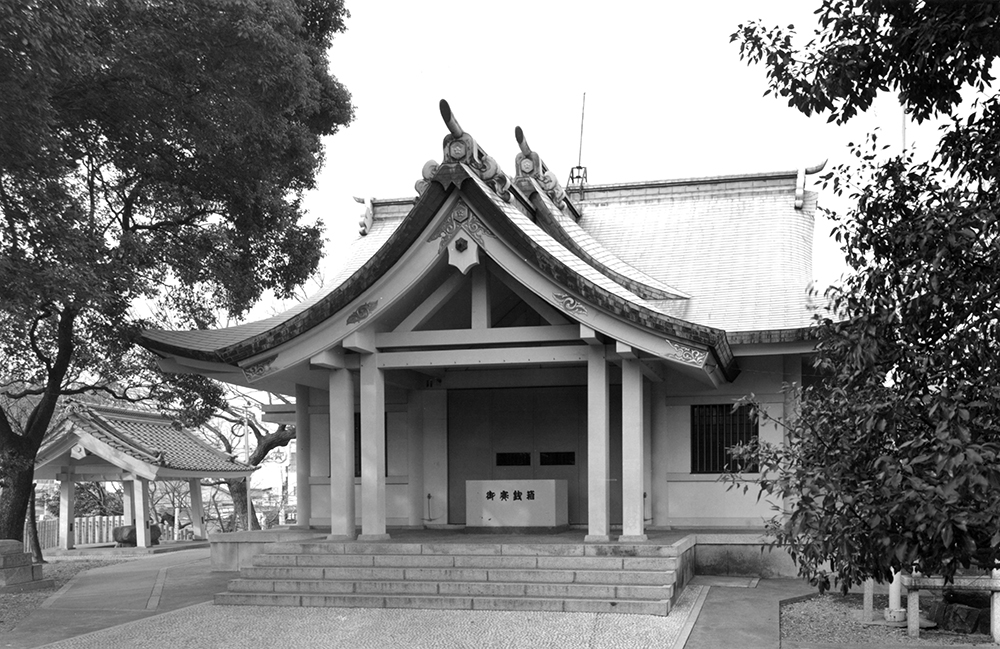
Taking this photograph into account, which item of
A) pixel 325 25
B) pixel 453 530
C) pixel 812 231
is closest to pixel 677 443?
pixel 453 530

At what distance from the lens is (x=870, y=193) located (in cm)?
618

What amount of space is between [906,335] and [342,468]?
30.5 feet

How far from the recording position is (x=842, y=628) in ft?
35.4

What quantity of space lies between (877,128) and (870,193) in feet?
1.36

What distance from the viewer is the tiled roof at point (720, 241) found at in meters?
15.7

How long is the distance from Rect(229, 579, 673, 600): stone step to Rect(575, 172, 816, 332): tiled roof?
491cm

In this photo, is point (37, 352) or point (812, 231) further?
point (812, 231)

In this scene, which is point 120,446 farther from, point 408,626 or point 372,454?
point 408,626

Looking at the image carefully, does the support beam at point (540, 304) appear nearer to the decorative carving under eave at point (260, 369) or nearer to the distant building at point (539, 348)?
the distant building at point (539, 348)

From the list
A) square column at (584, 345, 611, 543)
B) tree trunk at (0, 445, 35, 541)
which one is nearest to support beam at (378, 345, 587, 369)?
square column at (584, 345, 611, 543)

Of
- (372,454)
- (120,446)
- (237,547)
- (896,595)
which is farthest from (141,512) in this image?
(896,595)

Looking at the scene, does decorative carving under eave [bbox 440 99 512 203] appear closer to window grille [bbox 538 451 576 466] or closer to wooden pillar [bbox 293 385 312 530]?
window grille [bbox 538 451 576 466]

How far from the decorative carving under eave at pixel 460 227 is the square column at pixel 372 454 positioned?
1923mm

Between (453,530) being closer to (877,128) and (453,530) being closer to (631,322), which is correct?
(631,322)
